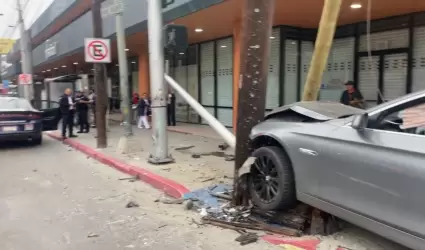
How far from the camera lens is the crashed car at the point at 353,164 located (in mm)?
3234

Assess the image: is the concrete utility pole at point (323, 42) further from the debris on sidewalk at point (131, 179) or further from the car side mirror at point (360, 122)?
the debris on sidewalk at point (131, 179)

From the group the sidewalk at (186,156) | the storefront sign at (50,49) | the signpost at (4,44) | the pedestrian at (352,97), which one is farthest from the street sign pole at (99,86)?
the signpost at (4,44)

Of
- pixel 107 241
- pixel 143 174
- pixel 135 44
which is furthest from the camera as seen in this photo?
pixel 135 44

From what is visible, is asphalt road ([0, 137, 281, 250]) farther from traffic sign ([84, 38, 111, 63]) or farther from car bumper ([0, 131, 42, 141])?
traffic sign ([84, 38, 111, 63])

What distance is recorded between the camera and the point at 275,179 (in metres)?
4.79

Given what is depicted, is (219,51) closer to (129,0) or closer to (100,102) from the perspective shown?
(129,0)

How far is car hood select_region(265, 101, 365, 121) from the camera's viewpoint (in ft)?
14.9

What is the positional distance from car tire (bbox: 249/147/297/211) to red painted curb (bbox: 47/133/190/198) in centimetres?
157

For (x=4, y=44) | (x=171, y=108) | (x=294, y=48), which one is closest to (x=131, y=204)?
(x=294, y=48)

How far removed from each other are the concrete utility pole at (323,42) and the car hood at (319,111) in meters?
0.64

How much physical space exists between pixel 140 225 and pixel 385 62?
903 cm

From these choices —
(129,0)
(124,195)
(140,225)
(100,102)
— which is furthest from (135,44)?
(140,225)

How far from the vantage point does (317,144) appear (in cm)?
416

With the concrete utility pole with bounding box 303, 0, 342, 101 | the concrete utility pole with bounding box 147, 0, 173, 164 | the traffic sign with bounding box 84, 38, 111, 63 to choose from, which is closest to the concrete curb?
the concrete utility pole with bounding box 147, 0, 173, 164
